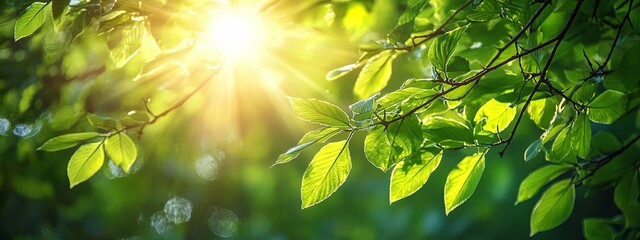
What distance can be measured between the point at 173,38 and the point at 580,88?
2.18 ft

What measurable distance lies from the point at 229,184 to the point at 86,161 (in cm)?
394

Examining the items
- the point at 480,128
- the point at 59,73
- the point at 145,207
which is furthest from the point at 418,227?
the point at 480,128

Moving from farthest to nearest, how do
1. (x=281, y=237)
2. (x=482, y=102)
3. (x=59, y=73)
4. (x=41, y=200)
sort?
(x=281, y=237) → (x=41, y=200) → (x=59, y=73) → (x=482, y=102)

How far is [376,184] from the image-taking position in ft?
14.6

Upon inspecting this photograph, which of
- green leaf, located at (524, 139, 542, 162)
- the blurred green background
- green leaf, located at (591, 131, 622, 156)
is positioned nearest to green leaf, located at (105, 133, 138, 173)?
green leaf, located at (524, 139, 542, 162)

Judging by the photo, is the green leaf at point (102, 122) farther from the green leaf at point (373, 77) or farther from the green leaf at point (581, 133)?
the green leaf at point (581, 133)

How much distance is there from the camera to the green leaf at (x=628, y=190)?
1313mm

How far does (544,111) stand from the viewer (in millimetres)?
1037

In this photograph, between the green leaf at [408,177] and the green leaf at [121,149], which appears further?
the green leaf at [121,149]

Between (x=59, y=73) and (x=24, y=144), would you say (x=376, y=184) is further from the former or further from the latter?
(x=59, y=73)

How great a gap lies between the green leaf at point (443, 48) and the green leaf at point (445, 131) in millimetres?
91

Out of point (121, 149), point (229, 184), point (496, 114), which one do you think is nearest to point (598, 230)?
point (496, 114)

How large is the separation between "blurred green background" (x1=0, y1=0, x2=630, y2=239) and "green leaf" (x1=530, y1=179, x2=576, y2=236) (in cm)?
117

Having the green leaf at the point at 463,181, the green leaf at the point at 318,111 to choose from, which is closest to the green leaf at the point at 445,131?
the green leaf at the point at 463,181
